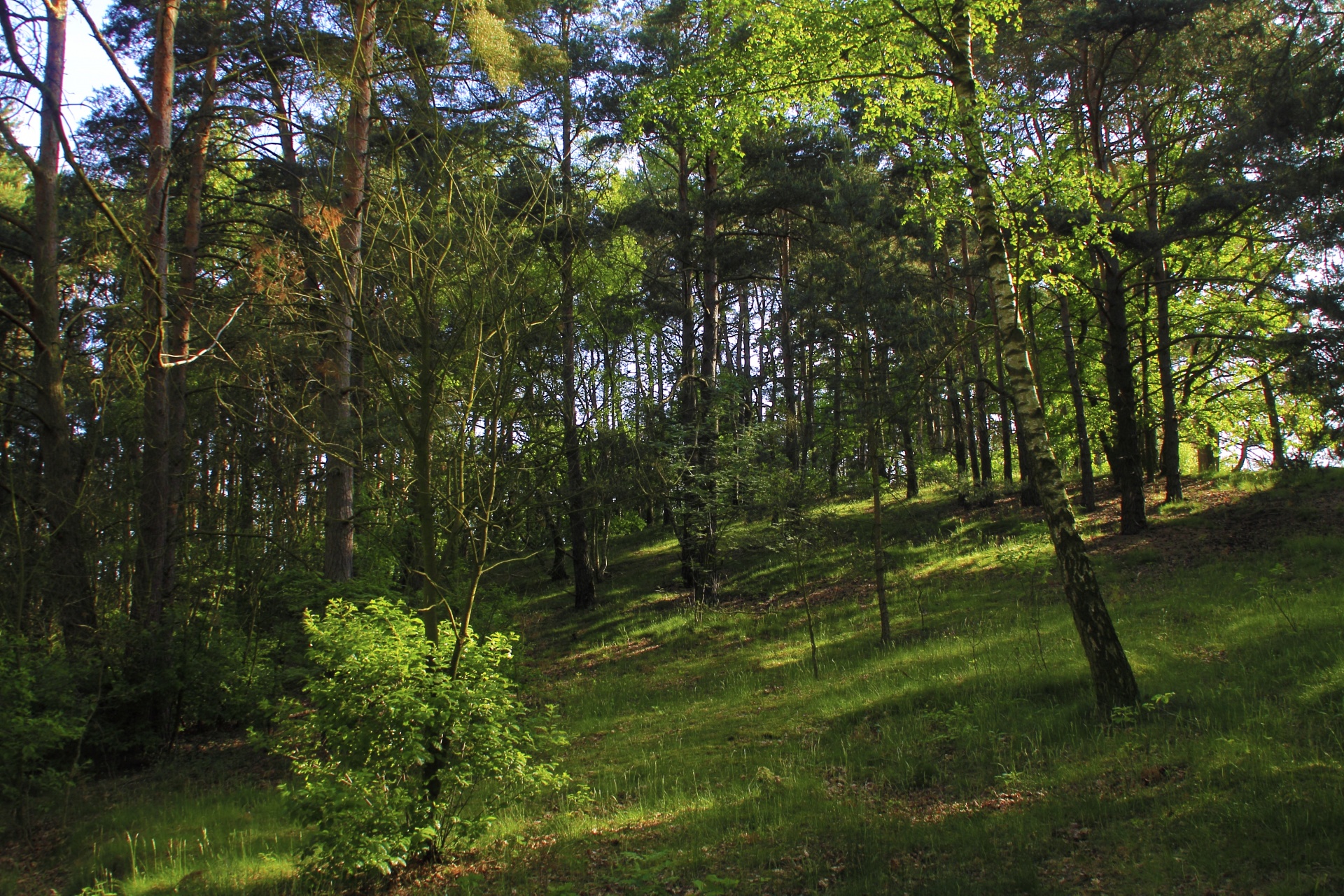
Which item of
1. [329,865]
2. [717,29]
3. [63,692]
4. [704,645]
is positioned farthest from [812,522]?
[63,692]

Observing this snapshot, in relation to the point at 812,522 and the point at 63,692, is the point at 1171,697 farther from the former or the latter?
the point at 63,692

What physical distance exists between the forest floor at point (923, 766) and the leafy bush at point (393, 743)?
539 mm

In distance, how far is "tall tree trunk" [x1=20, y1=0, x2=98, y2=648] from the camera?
9125mm

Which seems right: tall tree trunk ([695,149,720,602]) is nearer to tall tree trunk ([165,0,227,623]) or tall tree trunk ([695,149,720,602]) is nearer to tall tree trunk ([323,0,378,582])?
tall tree trunk ([323,0,378,582])

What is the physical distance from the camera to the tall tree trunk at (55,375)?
912cm

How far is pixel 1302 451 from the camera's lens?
16.9 m

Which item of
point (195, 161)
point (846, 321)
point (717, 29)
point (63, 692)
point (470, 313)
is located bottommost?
point (63, 692)

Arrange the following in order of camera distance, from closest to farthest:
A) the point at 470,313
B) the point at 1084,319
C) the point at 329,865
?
1. the point at 329,865
2. the point at 470,313
3. the point at 1084,319

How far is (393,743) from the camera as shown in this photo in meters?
4.99

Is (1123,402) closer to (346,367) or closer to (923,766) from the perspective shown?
(923,766)

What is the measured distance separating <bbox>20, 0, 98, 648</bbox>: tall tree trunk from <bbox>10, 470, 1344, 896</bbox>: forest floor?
2.31 m

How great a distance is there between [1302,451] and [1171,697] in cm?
1442

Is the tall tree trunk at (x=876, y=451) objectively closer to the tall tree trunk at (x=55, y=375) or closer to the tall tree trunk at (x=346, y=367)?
the tall tree trunk at (x=346, y=367)

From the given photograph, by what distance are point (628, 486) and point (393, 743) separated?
8.17 m
